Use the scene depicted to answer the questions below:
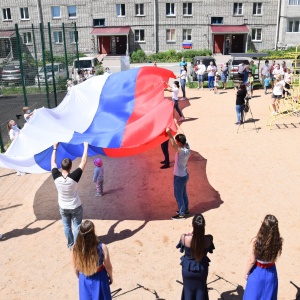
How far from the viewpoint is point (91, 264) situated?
4168 mm

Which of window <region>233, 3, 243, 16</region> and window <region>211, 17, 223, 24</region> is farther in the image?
window <region>211, 17, 223, 24</region>

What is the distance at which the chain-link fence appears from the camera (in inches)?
532

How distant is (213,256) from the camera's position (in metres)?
6.13

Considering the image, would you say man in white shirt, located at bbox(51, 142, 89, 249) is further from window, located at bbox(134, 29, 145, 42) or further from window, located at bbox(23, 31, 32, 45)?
window, located at bbox(134, 29, 145, 42)

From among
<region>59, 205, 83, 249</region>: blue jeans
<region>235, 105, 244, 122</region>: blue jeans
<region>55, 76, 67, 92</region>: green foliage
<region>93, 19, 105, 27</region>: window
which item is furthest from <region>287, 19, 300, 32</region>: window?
<region>59, 205, 83, 249</region>: blue jeans

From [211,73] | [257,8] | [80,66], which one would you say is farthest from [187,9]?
[211,73]

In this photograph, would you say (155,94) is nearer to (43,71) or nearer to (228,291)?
(228,291)

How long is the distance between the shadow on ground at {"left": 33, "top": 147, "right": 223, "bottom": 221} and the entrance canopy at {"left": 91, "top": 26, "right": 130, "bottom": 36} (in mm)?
29570

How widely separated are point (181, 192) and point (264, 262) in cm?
296

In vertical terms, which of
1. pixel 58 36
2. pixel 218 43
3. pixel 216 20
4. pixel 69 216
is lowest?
pixel 69 216

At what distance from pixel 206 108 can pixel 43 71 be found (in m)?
7.00

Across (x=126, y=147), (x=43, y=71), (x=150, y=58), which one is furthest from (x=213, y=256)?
(x=150, y=58)

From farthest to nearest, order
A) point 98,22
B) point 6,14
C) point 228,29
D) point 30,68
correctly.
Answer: point 6,14 < point 98,22 < point 228,29 < point 30,68

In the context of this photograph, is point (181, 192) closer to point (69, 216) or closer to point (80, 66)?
point (69, 216)
